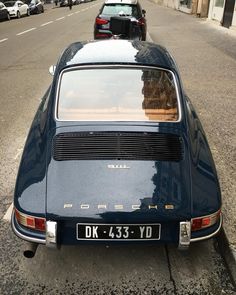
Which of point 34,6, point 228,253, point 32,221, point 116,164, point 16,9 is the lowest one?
point 34,6

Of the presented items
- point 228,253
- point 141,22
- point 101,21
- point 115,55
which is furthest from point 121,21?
point 228,253

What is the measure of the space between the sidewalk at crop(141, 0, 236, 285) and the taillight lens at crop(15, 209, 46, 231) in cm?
171

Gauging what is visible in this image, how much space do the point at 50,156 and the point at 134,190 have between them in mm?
844

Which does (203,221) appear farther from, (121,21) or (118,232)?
(121,21)

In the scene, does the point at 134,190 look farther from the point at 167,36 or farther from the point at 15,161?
the point at 167,36

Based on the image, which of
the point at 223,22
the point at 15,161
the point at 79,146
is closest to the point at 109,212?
the point at 79,146

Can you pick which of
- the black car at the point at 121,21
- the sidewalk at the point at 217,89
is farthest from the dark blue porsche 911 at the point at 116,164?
the black car at the point at 121,21

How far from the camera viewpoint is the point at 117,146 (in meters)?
3.44

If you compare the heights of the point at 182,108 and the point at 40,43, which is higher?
the point at 182,108

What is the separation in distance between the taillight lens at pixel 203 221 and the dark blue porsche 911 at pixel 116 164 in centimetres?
1

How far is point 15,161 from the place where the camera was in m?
5.45

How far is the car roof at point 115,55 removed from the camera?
4.21 meters

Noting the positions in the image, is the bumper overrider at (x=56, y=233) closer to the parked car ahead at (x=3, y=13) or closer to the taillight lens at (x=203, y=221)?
the taillight lens at (x=203, y=221)

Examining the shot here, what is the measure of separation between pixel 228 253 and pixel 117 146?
4.69ft
